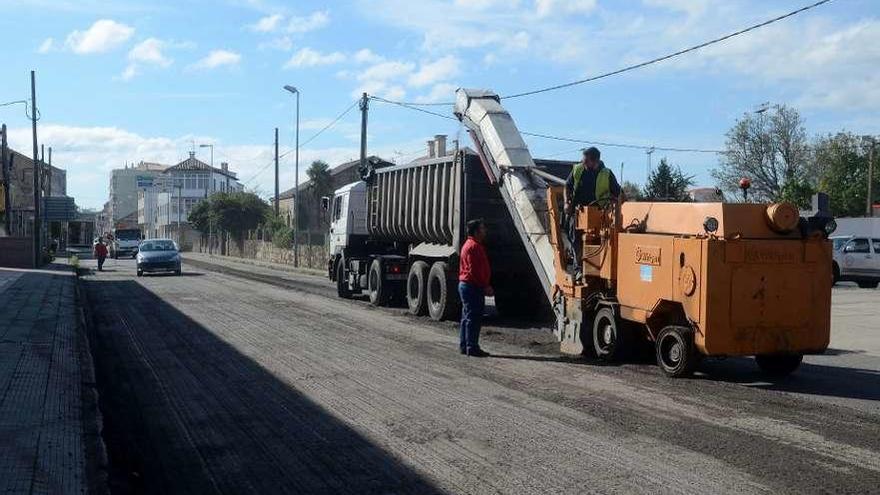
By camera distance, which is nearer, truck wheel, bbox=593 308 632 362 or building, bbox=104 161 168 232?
truck wheel, bbox=593 308 632 362

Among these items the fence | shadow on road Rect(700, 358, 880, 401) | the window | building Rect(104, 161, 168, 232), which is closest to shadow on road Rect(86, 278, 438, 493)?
shadow on road Rect(700, 358, 880, 401)

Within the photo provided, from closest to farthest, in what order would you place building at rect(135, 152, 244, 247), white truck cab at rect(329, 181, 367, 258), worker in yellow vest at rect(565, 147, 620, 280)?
worker in yellow vest at rect(565, 147, 620, 280), white truck cab at rect(329, 181, 367, 258), building at rect(135, 152, 244, 247)

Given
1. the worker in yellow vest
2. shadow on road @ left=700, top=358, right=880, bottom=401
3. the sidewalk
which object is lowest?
the sidewalk

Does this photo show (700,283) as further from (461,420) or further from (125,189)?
(125,189)

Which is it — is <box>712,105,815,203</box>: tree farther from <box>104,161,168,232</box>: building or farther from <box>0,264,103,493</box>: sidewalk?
<box>104,161,168,232</box>: building

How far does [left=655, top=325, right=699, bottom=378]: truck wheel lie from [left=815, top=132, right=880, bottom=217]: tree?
1862 inches

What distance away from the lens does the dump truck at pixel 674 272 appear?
951 cm

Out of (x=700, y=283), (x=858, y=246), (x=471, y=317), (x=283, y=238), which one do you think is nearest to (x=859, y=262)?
(x=858, y=246)

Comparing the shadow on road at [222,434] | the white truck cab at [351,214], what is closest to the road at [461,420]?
the shadow on road at [222,434]

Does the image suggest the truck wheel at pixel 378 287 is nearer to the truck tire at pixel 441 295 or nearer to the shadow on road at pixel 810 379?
the truck tire at pixel 441 295

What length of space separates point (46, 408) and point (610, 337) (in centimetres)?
665

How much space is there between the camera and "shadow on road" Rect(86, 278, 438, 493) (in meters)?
6.12

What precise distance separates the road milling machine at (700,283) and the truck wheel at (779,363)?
0.04ft

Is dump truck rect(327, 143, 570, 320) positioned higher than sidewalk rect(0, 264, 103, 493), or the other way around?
dump truck rect(327, 143, 570, 320)
